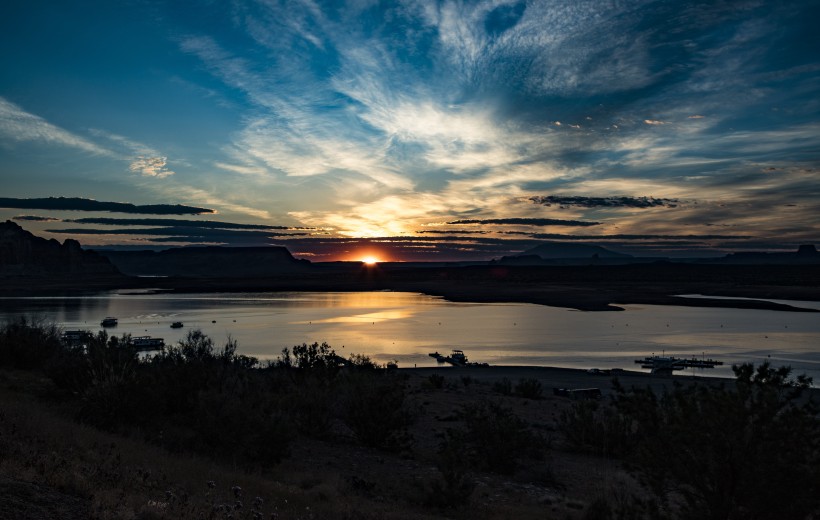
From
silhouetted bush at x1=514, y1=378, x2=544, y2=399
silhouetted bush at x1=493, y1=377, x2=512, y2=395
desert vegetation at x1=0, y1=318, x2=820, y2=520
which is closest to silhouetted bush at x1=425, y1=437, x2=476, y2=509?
desert vegetation at x1=0, y1=318, x2=820, y2=520

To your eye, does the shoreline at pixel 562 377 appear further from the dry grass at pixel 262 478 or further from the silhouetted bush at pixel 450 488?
the silhouetted bush at pixel 450 488

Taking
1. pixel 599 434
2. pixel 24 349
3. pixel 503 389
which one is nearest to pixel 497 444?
pixel 599 434

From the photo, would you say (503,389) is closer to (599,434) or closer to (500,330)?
(599,434)

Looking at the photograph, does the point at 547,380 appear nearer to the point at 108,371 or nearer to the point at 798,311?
the point at 108,371

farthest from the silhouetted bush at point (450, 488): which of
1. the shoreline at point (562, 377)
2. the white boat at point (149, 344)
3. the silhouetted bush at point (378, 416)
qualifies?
the white boat at point (149, 344)

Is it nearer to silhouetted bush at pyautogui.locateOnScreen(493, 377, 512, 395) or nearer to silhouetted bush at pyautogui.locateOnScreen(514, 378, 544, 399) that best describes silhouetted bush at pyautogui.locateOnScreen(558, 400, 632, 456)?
silhouetted bush at pyautogui.locateOnScreen(514, 378, 544, 399)

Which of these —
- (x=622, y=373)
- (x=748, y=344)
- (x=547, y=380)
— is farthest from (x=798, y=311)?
(x=547, y=380)
